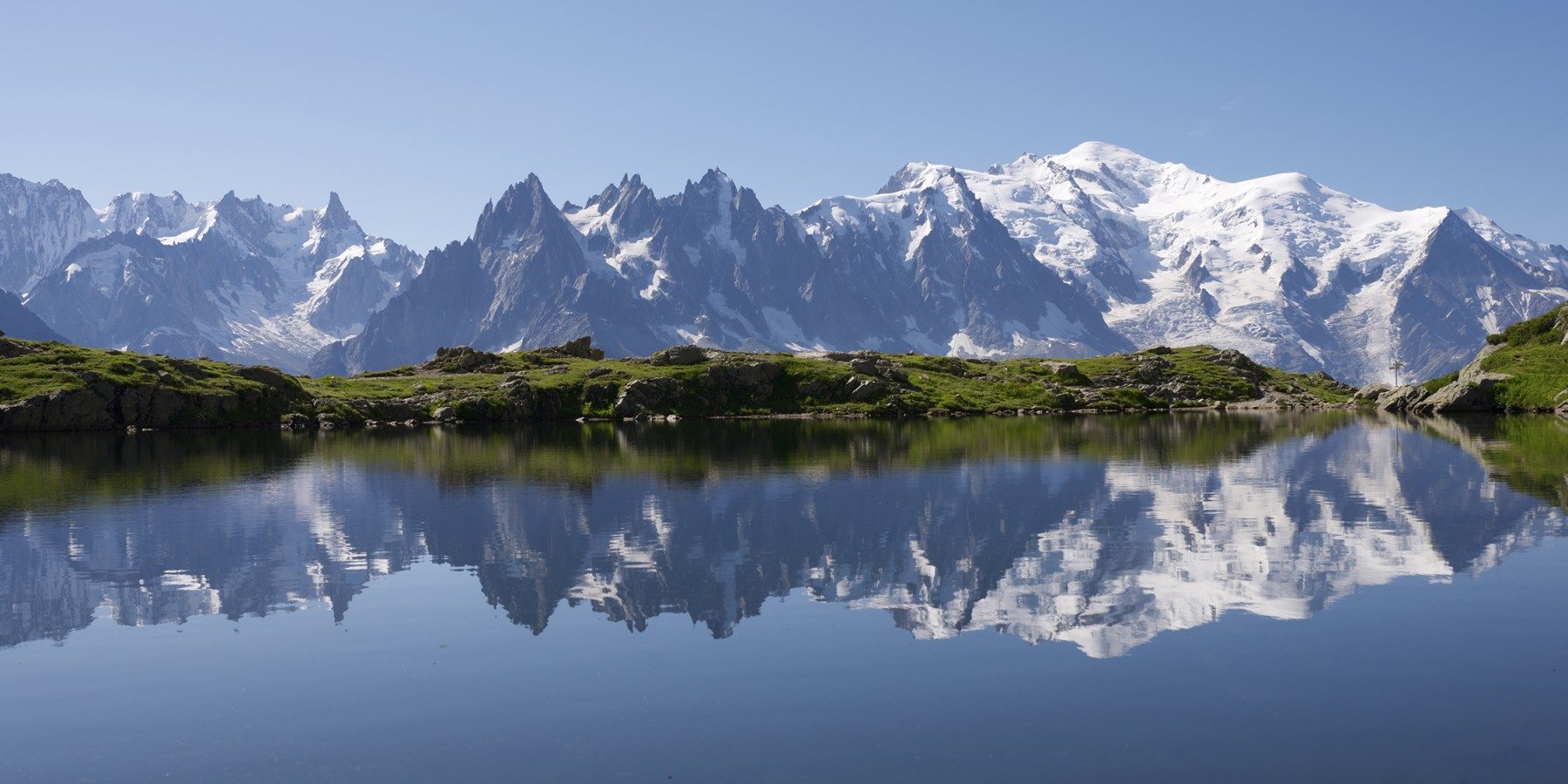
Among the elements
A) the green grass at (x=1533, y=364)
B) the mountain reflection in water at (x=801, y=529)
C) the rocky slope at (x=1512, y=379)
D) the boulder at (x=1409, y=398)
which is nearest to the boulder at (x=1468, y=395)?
the rocky slope at (x=1512, y=379)

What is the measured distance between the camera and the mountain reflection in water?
42.9m

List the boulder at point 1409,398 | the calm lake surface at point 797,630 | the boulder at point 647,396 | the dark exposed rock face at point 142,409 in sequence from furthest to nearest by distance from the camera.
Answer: the boulder at point 1409,398 → the boulder at point 647,396 → the dark exposed rock face at point 142,409 → the calm lake surface at point 797,630

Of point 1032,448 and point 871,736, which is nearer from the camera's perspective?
point 871,736

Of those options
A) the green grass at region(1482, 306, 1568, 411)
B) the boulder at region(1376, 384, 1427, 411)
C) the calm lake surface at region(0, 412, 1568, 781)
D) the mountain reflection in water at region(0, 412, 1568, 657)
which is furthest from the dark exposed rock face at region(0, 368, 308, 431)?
the green grass at region(1482, 306, 1568, 411)

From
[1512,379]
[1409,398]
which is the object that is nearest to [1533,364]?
[1512,379]

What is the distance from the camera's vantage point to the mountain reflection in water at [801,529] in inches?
1690

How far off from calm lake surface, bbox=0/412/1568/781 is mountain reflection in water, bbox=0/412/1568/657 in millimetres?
336

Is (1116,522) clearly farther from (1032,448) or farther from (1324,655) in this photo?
(1032,448)

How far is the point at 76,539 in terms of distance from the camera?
2298 inches

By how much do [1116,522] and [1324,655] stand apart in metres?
27.0

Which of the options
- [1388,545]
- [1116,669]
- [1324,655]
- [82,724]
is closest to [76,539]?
[82,724]

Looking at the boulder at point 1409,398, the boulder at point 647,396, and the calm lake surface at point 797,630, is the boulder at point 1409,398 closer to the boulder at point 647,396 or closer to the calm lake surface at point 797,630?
the boulder at point 647,396

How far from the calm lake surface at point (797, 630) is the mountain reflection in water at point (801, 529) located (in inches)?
13.2

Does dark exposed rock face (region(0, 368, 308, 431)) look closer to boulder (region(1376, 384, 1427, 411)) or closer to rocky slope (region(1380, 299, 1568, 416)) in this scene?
rocky slope (region(1380, 299, 1568, 416))
